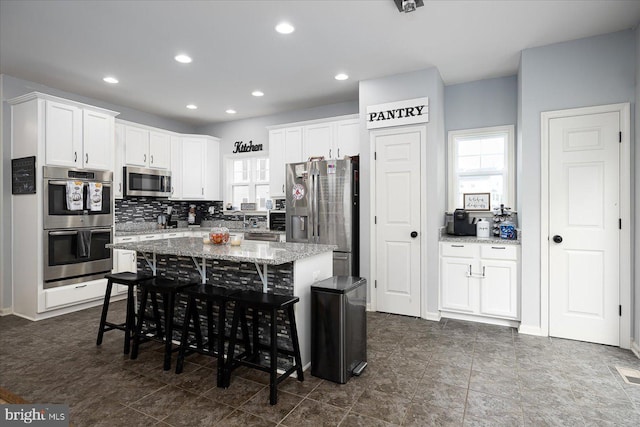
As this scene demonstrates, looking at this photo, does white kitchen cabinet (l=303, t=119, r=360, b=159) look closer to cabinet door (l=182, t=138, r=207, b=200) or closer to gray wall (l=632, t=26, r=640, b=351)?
cabinet door (l=182, t=138, r=207, b=200)

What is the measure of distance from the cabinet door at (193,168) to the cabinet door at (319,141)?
2162mm

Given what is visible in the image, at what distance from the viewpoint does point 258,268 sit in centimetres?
270

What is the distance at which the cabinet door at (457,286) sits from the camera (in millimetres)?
3891

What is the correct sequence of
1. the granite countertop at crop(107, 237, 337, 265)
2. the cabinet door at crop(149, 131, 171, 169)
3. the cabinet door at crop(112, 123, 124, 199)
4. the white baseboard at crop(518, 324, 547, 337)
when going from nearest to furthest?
the granite countertop at crop(107, 237, 337, 265) < the white baseboard at crop(518, 324, 547, 337) < the cabinet door at crop(112, 123, 124, 199) < the cabinet door at crop(149, 131, 171, 169)

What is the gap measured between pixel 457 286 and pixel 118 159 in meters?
4.90

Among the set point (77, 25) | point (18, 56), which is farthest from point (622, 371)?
point (18, 56)

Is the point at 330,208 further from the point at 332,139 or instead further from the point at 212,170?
the point at 212,170

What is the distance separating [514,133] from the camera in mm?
4211

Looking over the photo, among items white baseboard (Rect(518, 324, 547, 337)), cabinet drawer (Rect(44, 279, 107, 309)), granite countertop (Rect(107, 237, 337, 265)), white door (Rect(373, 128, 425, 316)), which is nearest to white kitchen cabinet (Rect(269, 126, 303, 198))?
white door (Rect(373, 128, 425, 316))

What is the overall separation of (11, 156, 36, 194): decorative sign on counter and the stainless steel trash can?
12.1ft

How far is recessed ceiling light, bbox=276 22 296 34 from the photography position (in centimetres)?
307

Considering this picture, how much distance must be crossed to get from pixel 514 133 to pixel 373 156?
1.70 metres

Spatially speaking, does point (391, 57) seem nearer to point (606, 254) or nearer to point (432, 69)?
point (432, 69)

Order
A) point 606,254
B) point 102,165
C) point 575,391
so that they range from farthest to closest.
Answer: point 102,165 < point 606,254 < point 575,391
